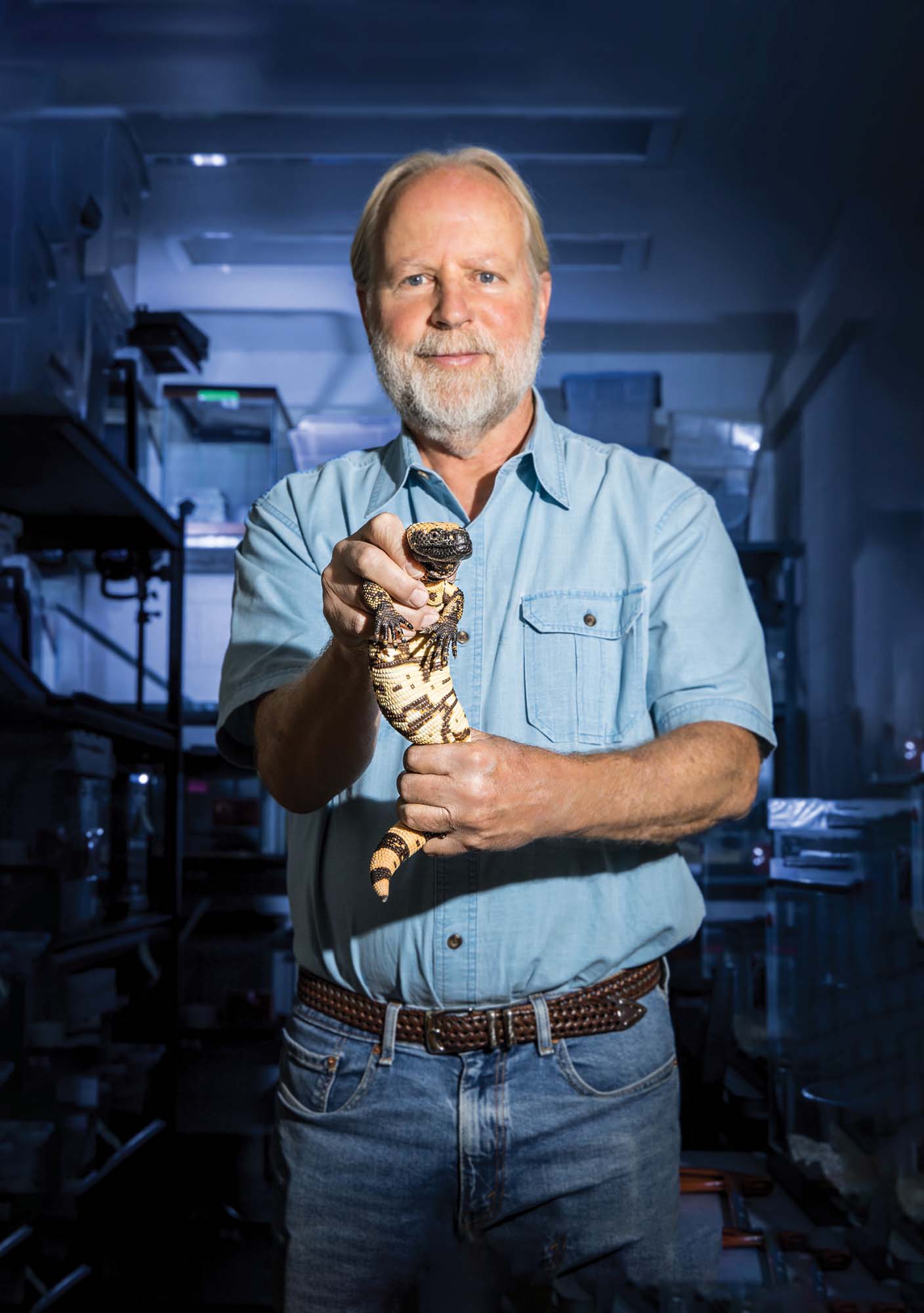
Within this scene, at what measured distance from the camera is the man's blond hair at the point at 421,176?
151 cm

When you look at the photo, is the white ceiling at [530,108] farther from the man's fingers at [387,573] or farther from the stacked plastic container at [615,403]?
the man's fingers at [387,573]

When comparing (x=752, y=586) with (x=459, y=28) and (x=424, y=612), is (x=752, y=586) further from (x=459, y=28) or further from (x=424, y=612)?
(x=424, y=612)

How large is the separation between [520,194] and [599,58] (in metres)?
2.90

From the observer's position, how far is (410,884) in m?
1.42

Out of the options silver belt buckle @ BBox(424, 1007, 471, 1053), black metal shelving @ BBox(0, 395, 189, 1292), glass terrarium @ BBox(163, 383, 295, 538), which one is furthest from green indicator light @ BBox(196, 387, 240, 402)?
silver belt buckle @ BBox(424, 1007, 471, 1053)

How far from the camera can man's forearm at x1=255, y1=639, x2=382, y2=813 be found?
45.5 inches

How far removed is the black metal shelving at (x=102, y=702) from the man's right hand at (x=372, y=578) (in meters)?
1.92

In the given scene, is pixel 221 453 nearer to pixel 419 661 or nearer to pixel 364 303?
pixel 364 303

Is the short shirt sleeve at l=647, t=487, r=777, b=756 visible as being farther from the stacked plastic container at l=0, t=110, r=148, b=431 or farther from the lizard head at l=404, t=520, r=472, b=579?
the stacked plastic container at l=0, t=110, r=148, b=431

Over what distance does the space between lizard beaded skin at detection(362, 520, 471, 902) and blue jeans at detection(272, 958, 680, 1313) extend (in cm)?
48

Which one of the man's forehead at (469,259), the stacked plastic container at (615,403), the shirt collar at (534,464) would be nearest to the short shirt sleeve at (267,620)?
the shirt collar at (534,464)

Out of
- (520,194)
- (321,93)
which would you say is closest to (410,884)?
(520,194)

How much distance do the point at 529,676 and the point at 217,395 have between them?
4.82 metres

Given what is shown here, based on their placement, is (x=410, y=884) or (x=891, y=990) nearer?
(x=410, y=884)
